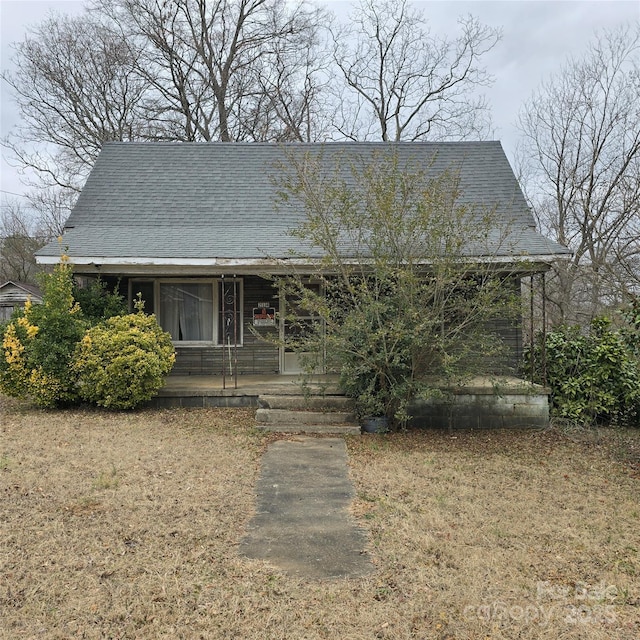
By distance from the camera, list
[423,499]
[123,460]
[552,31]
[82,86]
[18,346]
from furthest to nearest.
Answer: [82,86] → [552,31] → [18,346] → [123,460] → [423,499]

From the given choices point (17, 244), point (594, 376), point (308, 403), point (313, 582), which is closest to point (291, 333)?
point (308, 403)

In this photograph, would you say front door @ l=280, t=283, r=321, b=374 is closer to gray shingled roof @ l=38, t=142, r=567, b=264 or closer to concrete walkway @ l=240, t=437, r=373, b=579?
gray shingled roof @ l=38, t=142, r=567, b=264

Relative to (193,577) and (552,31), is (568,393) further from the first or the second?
(552,31)

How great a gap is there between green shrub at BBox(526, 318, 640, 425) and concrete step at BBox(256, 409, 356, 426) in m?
3.52

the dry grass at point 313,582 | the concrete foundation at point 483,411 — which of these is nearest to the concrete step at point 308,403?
the concrete foundation at point 483,411

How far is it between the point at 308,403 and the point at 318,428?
1.86 ft

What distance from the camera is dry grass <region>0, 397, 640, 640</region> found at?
10.1 ft

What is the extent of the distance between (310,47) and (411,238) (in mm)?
19942

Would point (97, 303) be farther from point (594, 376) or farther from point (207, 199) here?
point (594, 376)

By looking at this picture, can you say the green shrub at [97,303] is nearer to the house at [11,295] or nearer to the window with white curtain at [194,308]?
the window with white curtain at [194,308]

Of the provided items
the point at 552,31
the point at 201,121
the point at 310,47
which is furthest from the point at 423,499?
the point at 310,47

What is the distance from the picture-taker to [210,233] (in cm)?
1051


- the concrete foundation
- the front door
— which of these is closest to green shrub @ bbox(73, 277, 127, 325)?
the front door

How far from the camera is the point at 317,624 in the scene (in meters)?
3.04
